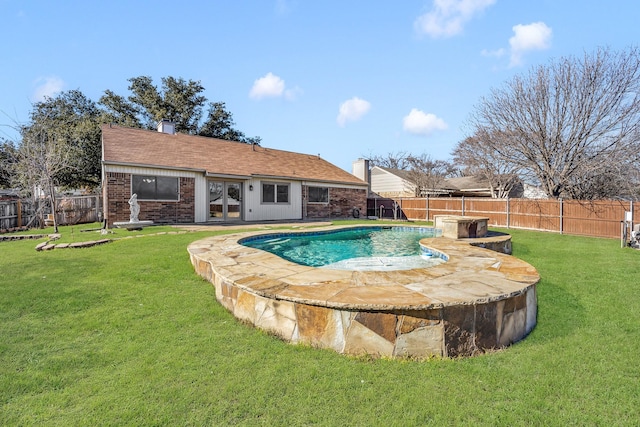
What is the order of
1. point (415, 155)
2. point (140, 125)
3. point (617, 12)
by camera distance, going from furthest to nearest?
point (415, 155) < point (140, 125) < point (617, 12)

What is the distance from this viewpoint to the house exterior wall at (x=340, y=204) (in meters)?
17.6

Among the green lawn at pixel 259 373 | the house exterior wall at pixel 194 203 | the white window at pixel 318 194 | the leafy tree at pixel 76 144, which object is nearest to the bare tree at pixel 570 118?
the white window at pixel 318 194

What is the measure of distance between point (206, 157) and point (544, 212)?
1547 centimetres

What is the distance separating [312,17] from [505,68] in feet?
35.6

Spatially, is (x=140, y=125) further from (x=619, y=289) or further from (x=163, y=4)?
(x=619, y=289)

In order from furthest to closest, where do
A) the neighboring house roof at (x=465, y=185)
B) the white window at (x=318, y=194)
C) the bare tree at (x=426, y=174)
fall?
the neighboring house roof at (x=465, y=185), the bare tree at (x=426, y=174), the white window at (x=318, y=194)

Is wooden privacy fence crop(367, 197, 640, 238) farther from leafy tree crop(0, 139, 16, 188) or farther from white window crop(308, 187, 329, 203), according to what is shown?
leafy tree crop(0, 139, 16, 188)

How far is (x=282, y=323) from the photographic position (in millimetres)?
2840

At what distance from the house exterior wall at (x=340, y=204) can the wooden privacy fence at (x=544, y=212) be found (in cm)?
318

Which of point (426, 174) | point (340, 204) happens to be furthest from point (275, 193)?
point (426, 174)

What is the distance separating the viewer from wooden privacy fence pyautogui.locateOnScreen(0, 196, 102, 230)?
12.0 meters

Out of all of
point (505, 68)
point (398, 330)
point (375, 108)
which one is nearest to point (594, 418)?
point (398, 330)

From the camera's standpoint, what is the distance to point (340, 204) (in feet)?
62.0

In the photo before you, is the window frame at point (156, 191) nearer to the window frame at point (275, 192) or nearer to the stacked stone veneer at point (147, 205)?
the stacked stone veneer at point (147, 205)
